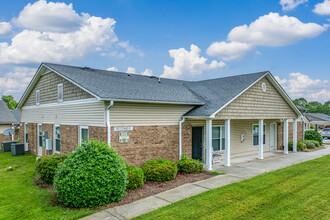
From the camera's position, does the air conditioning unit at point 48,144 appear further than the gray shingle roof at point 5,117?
No

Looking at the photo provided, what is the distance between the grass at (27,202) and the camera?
19.7 ft

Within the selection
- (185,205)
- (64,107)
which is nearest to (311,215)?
(185,205)

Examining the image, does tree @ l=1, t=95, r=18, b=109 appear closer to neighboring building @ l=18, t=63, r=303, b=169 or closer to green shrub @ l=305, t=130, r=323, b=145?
neighboring building @ l=18, t=63, r=303, b=169

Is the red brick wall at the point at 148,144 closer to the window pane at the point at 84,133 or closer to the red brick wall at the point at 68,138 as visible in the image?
the window pane at the point at 84,133

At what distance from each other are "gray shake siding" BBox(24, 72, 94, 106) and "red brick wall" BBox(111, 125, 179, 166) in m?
2.53

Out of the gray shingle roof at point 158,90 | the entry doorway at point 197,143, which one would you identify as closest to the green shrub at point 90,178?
the gray shingle roof at point 158,90

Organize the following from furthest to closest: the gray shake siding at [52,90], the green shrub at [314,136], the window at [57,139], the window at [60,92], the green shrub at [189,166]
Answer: the green shrub at [314,136]
the window at [57,139]
the window at [60,92]
the gray shake siding at [52,90]
the green shrub at [189,166]

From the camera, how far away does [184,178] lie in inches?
372

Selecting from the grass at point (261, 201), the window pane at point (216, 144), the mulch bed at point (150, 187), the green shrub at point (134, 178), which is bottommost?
→ the mulch bed at point (150, 187)

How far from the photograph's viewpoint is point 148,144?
9945mm

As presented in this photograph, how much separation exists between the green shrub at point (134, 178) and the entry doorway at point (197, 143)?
173 inches

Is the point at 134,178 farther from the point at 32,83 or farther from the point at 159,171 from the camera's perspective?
the point at 32,83

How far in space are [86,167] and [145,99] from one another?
395 centimetres

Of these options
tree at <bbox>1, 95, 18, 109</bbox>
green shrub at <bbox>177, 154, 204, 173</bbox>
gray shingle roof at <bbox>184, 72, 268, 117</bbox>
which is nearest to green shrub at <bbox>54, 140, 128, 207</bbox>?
green shrub at <bbox>177, 154, 204, 173</bbox>
